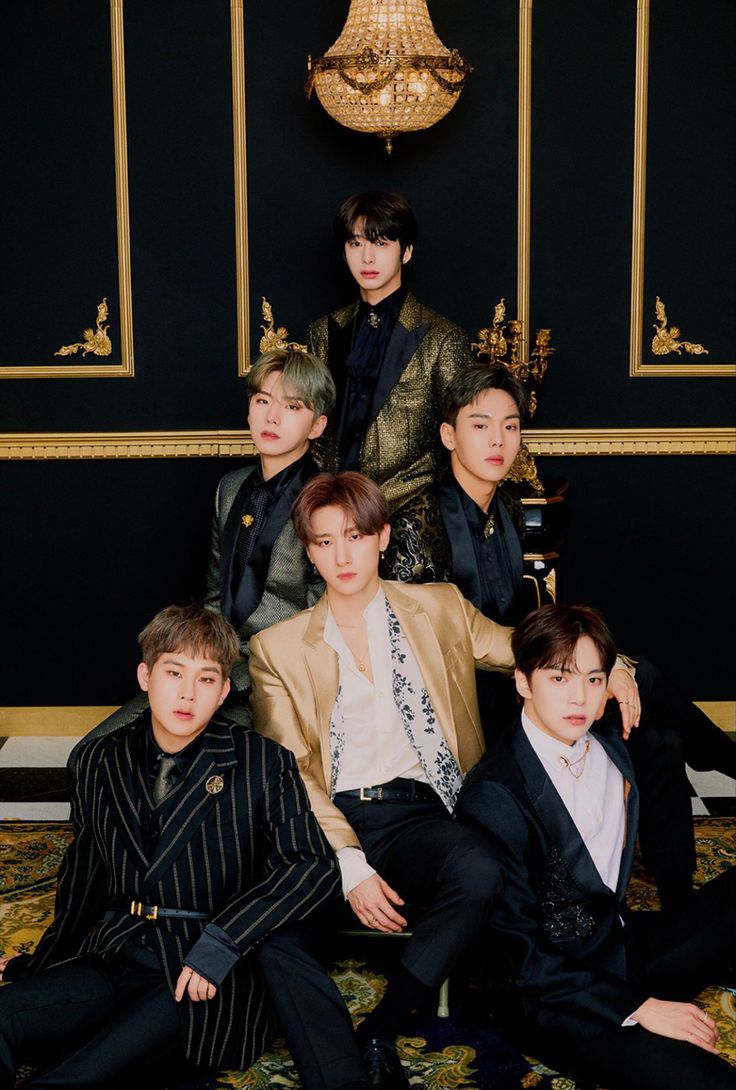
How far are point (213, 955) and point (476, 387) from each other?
1533mm

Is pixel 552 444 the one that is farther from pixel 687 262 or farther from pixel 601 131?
pixel 601 131

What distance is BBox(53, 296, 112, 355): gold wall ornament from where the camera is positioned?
14.0 feet

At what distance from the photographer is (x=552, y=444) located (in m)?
4.34

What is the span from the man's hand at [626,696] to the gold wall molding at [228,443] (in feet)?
5.22

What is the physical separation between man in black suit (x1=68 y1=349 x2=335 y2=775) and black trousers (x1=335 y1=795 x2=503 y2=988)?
27.1 inches

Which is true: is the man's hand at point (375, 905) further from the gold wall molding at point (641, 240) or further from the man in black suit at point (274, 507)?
the gold wall molding at point (641, 240)

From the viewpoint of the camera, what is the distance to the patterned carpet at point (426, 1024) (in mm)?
2426

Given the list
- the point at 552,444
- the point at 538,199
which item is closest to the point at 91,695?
the point at 552,444

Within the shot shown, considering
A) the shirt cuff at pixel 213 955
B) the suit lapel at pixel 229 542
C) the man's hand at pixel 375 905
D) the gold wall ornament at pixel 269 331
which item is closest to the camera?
the shirt cuff at pixel 213 955

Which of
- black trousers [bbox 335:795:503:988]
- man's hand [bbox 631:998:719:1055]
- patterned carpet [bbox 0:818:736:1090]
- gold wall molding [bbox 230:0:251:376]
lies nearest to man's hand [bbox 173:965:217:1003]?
patterned carpet [bbox 0:818:736:1090]

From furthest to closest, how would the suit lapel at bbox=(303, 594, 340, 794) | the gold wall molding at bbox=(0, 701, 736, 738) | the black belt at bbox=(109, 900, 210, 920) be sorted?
the gold wall molding at bbox=(0, 701, 736, 738) < the suit lapel at bbox=(303, 594, 340, 794) < the black belt at bbox=(109, 900, 210, 920)

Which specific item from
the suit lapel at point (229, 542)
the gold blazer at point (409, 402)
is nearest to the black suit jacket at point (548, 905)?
the suit lapel at point (229, 542)

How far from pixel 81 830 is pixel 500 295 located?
2.43 m

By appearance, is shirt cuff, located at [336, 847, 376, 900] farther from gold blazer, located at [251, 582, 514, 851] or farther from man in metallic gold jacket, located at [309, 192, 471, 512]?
man in metallic gold jacket, located at [309, 192, 471, 512]
